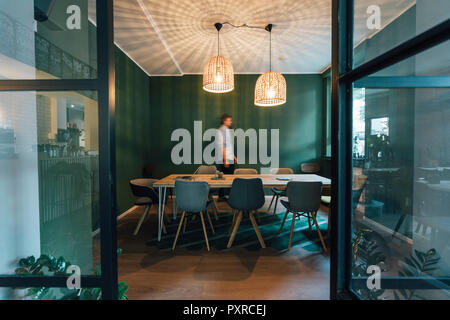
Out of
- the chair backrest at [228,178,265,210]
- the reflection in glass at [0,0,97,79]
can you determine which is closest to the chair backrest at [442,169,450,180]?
the chair backrest at [228,178,265,210]

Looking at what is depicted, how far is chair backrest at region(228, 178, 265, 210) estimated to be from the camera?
8.60 ft

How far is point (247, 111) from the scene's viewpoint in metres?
5.67

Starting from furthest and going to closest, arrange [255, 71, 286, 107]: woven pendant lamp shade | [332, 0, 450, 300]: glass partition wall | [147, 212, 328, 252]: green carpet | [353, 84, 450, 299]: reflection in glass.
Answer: [255, 71, 286, 107]: woven pendant lamp shade → [147, 212, 328, 252]: green carpet → [353, 84, 450, 299]: reflection in glass → [332, 0, 450, 300]: glass partition wall

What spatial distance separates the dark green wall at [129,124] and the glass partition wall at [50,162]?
8.54 ft

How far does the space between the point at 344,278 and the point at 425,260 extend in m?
0.56

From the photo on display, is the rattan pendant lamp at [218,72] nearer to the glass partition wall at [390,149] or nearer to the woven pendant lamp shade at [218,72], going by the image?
the woven pendant lamp shade at [218,72]

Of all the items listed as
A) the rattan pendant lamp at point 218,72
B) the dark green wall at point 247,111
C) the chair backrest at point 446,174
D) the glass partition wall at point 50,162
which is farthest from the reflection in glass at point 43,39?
the dark green wall at point 247,111

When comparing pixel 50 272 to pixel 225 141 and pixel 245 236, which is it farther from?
Answer: pixel 225 141

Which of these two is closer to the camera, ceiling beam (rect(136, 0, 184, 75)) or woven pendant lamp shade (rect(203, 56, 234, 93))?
ceiling beam (rect(136, 0, 184, 75))

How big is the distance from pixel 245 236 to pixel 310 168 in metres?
3.30

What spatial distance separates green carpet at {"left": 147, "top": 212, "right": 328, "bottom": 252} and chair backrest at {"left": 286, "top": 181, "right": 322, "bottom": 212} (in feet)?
1.97

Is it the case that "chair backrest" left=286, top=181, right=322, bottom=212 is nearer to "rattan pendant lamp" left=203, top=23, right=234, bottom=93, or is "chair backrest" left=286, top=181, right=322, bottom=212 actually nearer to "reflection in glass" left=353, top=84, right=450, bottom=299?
"reflection in glass" left=353, top=84, right=450, bottom=299

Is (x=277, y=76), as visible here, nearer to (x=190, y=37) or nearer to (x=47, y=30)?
(x=190, y=37)

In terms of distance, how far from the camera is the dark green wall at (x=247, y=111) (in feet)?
18.5
